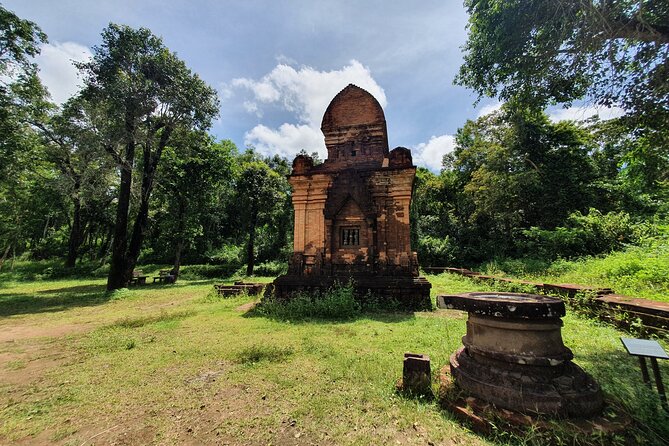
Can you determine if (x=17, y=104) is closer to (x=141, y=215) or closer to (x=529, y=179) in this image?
(x=141, y=215)

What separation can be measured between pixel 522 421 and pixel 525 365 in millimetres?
605

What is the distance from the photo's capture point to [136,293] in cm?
1373

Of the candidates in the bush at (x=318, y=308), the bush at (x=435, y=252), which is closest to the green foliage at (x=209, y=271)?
the bush at (x=435, y=252)

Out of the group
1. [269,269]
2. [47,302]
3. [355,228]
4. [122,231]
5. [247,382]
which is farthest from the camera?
[269,269]

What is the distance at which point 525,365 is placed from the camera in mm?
3162

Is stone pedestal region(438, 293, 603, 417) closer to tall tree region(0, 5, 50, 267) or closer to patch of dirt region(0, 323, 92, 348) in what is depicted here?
patch of dirt region(0, 323, 92, 348)

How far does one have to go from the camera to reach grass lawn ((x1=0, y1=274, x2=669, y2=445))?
2877 millimetres

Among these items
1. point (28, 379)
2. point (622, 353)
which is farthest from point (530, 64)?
point (28, 379)

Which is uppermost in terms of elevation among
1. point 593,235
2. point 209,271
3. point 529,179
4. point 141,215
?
point 529,179

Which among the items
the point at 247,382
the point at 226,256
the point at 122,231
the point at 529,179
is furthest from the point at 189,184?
the point at 529,179

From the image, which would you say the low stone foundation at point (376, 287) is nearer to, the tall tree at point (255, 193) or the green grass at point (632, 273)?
the green grass at point (632, 273)

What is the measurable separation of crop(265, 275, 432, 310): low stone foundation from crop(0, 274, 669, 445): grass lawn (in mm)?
1233

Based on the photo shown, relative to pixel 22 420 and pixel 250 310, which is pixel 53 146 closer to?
pixel 250 310

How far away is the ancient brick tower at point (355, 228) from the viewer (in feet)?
30.6
